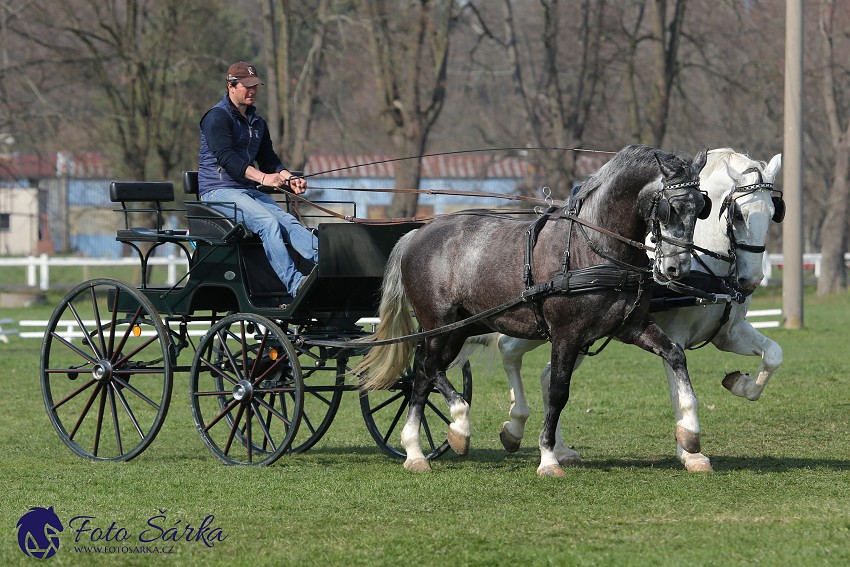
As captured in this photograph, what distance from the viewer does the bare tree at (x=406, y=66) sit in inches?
1127

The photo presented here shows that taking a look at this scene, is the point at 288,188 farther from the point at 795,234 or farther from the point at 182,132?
the point at 182,132

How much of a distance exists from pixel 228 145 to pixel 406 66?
20.6 meters

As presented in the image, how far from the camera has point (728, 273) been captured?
8.40 metres

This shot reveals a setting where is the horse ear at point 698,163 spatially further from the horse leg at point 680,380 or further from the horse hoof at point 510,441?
the horse hoof at point 510,441

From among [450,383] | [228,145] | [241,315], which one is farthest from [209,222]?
[450,383]

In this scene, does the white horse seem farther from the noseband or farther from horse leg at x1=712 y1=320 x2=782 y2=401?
the noseband

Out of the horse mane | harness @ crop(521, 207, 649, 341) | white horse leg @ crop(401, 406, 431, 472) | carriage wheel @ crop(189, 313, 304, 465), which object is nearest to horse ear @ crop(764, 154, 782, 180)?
the horse mane

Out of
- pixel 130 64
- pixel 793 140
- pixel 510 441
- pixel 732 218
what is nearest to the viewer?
pixel 732 218

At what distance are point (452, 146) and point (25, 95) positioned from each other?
17.4 m

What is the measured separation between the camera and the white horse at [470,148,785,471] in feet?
27.0

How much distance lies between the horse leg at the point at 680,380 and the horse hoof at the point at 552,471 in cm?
73

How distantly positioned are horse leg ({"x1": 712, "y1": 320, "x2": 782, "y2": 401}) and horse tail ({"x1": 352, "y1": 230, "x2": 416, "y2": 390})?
2134mm

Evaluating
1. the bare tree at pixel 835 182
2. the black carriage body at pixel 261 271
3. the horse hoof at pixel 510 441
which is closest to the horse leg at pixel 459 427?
the horse hoof at pixel 510 441

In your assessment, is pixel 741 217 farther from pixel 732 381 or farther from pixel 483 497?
pixel 483 497
